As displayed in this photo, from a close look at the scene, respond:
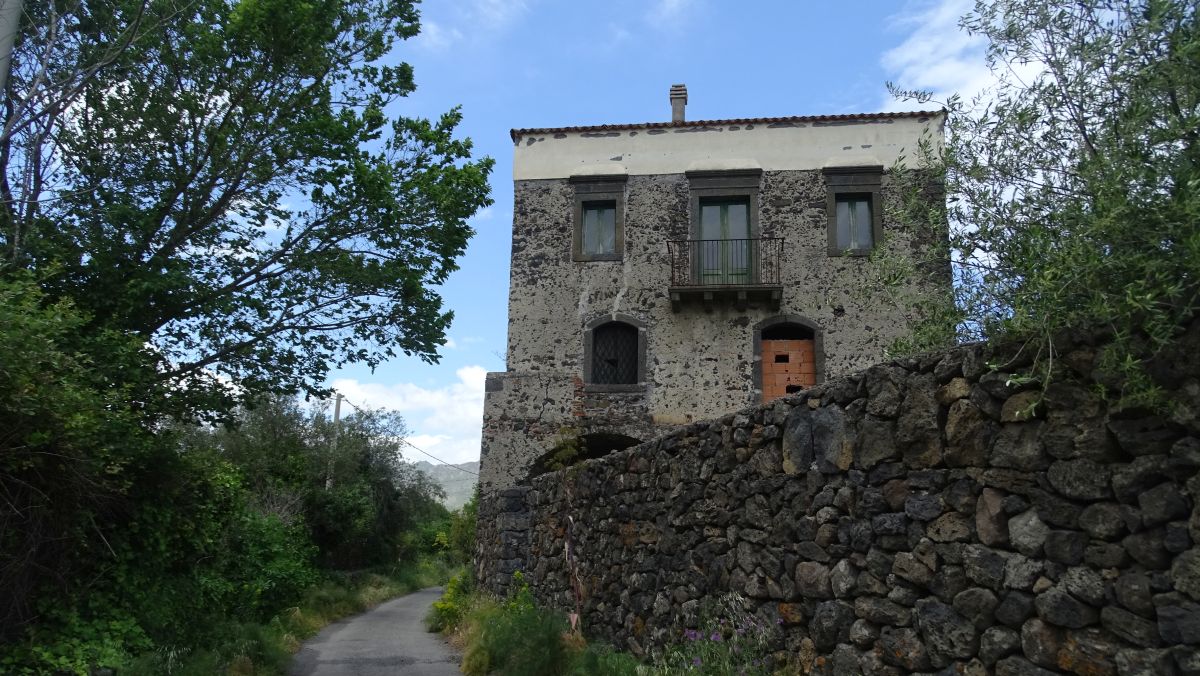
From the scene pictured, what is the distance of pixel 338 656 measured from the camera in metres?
12.2

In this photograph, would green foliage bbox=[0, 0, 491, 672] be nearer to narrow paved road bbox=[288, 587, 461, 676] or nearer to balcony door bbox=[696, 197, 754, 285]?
narrow paved road bbox=[288, 587, 461, 676]

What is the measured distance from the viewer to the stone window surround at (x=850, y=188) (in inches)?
664

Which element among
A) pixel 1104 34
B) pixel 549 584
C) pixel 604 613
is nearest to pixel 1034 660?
pixel 1104 34

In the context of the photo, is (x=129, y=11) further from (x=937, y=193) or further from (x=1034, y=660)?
(x=1034, y=660)

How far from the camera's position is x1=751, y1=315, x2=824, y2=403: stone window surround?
16.5 metres

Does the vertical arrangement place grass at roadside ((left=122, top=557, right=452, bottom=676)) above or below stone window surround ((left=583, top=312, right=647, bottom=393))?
below

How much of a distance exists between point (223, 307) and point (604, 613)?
5781 mm

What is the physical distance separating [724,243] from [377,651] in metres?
10.0

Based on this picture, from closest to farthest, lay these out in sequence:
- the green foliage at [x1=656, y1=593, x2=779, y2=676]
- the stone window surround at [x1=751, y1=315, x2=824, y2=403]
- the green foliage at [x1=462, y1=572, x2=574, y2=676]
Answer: the green foliage at [x1=656, y1=593, x2=779, y2=676] < the green foliage at [x1=462, y1=572, x2=574, y2=676] < the stone window surround at [x1=751, y1=315, x2=824, y2=403]

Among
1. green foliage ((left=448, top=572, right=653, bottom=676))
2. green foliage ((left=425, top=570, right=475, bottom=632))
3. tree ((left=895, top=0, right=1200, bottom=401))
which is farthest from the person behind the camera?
green foliage ((left=425, top=570, right=475, bottom=632))

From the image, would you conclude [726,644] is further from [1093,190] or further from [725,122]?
[725,122]

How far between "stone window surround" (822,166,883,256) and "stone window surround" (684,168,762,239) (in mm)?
1433

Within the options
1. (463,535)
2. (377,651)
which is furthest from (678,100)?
(463,535)

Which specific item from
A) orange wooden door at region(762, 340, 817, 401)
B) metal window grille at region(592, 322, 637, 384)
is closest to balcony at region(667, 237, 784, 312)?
orange wooden door at region(762, 340, 817, 401)
